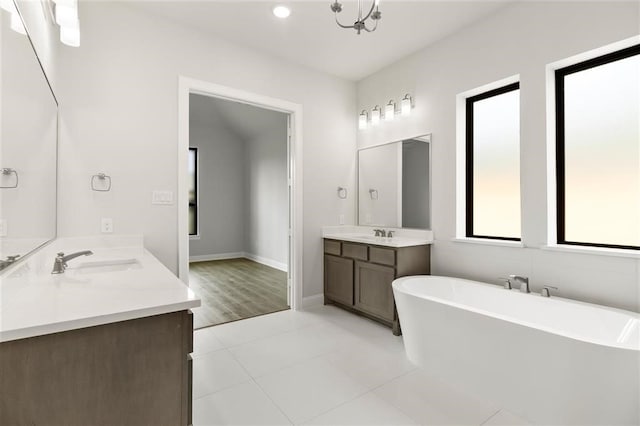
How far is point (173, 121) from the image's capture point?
2.74 meters

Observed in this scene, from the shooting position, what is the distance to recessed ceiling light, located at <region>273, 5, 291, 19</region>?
2553 mm

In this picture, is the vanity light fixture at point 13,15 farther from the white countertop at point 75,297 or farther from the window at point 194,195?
the window at point 194,195

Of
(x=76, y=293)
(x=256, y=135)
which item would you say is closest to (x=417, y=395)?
(x=76, y=293)

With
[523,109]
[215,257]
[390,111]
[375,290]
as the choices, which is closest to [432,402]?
[375,290]

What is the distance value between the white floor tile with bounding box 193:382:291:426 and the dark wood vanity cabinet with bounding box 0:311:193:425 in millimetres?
730

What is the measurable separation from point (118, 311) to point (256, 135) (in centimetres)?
611

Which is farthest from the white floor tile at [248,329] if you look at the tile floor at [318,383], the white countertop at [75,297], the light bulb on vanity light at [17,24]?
the light bulb on vanity light at [17,24]

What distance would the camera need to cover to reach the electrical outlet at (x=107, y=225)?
2409 mm

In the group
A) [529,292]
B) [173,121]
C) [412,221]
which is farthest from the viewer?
[412,221]

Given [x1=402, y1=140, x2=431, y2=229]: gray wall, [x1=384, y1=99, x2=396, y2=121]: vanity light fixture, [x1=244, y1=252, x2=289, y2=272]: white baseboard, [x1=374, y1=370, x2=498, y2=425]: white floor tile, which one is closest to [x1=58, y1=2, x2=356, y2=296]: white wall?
[x1=384, y1=99, x2=396, y2=121]: vanity light fixture

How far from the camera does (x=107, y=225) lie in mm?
2424

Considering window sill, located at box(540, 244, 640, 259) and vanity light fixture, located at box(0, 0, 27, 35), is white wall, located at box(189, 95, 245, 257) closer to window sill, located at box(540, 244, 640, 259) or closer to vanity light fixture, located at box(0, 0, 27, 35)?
vanity light fixture, located at box(0, 0, 27, 35)

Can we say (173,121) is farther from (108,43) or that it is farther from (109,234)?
(109,234)

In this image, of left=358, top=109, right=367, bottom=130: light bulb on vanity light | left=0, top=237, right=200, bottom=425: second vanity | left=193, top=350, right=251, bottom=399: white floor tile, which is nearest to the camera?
left=0, top=237, right=200, bottom=425: second vanity
